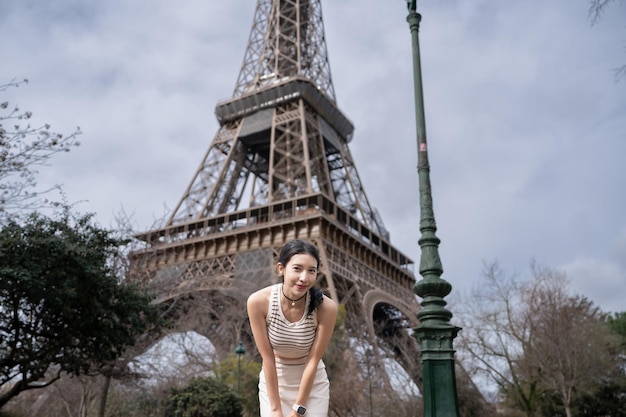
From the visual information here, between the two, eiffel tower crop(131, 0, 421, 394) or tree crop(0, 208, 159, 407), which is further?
eiffel tower crop(131, 0, 421, 394)

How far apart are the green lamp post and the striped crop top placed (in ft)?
15.4

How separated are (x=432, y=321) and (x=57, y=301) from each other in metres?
7.96

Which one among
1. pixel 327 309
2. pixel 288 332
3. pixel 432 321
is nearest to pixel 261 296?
pixel 288 332

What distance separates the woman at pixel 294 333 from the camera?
3078 millimetres

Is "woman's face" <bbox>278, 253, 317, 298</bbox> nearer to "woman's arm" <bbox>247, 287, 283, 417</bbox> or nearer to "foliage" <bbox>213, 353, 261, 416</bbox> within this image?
"woman's arm" <bbox>247, 287, 283, 417</bbox>

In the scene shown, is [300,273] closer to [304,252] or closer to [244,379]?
[304,252]

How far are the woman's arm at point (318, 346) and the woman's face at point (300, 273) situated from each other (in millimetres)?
184

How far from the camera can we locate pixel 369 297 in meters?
28.1

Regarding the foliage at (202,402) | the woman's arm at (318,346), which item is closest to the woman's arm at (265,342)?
the woman's arm at (318,346)

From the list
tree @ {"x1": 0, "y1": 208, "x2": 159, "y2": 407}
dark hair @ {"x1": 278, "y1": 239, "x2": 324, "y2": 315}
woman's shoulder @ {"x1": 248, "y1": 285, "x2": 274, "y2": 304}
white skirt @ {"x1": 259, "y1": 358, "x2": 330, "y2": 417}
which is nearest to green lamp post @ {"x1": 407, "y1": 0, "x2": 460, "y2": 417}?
white skirt @ {"x1": 259, "y1": 358, "x2": 330, "y2": 417}

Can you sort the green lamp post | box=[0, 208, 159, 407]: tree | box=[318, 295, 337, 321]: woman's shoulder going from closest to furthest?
box=[318, 295, 337, 321]: woman's shoulder < the green lamp post < box=[0, 208, 159, 407]: tree

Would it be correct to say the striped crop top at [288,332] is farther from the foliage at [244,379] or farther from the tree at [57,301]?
the foliage at [244,379]

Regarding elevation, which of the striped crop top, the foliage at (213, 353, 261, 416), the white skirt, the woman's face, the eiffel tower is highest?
the eiffel tower

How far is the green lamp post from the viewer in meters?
7.34
